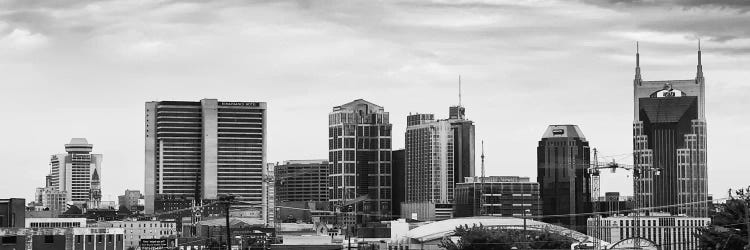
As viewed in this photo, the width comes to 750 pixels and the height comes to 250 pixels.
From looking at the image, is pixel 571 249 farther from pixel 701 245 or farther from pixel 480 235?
pixel 701 245

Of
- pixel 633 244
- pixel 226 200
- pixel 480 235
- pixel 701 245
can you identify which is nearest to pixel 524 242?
pixel 480 235

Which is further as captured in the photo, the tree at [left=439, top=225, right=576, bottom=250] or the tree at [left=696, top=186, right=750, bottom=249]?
the tree at [left=439, top=225, right=576, bottom=250]

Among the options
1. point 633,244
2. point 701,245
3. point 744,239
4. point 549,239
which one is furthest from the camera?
point 549,239

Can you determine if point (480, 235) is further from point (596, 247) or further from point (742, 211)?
point (742, 211)

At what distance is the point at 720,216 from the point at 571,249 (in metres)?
31.9

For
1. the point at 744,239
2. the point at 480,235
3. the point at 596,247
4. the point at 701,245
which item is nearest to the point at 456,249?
the point at 480,235

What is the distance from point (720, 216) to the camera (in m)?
152

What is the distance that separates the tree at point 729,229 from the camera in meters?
140

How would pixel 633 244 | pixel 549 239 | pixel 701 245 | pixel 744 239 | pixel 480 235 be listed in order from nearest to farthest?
pixel 744 239, pixel 701 245, pixel 633 244, pixel 480 235, pixel 549 239

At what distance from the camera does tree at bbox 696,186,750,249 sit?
140m

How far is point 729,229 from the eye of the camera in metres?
144

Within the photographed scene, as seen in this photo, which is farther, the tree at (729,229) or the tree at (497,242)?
the tree at (497,242)

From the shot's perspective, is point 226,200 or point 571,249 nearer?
point 226,200

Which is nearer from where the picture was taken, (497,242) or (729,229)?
(729,229)
